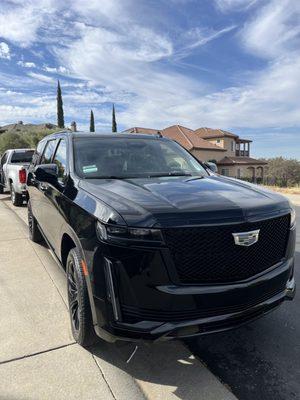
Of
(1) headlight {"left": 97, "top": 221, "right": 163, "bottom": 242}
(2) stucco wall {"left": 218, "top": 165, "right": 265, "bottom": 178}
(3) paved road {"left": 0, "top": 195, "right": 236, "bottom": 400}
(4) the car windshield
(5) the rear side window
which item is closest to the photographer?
(1) headlight {"left": 97, "top": 221, "right": 163, "bottom": 242}

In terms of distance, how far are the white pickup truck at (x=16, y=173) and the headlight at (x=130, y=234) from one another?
8.10 meters

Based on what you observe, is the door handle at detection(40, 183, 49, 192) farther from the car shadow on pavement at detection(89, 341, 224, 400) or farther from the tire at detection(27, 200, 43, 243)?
the car shadow on pavement at detection(89, 341, 224, 400)

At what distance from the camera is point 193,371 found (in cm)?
282

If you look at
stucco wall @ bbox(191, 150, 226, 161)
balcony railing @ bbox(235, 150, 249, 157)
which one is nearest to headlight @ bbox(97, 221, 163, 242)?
stucco wall @ bbox(191, 150, 226, 161)

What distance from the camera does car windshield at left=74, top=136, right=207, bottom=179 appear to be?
3719mm

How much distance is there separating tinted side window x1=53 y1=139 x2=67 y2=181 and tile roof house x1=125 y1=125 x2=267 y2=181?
3828 cm

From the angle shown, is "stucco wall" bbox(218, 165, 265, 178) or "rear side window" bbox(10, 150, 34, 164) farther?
"stucco wall" bbox(218, 165, 265, 178)

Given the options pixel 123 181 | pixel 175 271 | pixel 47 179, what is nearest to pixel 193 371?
pixel 175 271

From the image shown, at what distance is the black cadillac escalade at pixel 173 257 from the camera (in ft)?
7.77

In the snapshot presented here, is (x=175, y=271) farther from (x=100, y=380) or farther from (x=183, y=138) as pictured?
(x=183, y=138)

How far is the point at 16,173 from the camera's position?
34.8 feet

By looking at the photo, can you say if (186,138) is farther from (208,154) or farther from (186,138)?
(208,154)

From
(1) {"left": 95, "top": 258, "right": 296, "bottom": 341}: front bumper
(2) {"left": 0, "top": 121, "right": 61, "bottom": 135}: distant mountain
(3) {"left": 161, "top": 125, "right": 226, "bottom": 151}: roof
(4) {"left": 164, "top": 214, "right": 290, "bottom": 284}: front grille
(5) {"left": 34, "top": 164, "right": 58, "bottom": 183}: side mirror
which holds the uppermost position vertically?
(2) {"left": 0, "top": 121, "right": 61, "bottom": 135}: distant mountain

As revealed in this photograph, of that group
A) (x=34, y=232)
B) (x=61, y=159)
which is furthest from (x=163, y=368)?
(x=34, y=232)
